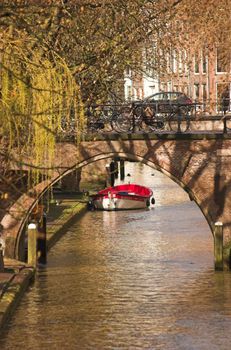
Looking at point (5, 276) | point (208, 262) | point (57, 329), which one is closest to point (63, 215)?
point (208, 262)

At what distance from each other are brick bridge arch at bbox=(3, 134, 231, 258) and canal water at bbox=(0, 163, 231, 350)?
6.21 ft

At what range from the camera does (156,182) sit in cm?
9856

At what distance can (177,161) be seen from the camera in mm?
50594

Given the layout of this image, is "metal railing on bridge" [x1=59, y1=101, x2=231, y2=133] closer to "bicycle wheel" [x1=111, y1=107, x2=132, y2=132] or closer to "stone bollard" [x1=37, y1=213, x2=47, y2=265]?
"bicycle wheel" [x1=111, y1=107, x2=132, y2=132]

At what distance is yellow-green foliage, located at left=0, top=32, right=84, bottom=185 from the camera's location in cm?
3372

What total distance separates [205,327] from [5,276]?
7.53 metres

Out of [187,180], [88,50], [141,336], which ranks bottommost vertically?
[141,336]

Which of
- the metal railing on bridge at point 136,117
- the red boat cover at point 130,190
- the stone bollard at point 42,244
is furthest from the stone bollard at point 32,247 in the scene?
the red boat cover at point 130,190

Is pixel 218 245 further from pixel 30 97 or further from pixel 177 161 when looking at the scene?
pixel 30 97

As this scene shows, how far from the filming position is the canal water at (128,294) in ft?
124

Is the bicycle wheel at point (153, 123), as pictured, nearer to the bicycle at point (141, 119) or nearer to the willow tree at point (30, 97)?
the bicycle at point (141, 119)

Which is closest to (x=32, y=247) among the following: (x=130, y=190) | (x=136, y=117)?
(x=136, y=117)

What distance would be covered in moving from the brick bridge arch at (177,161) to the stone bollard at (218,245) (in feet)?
2.67

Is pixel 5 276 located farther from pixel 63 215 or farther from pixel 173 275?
pixel 63 215
